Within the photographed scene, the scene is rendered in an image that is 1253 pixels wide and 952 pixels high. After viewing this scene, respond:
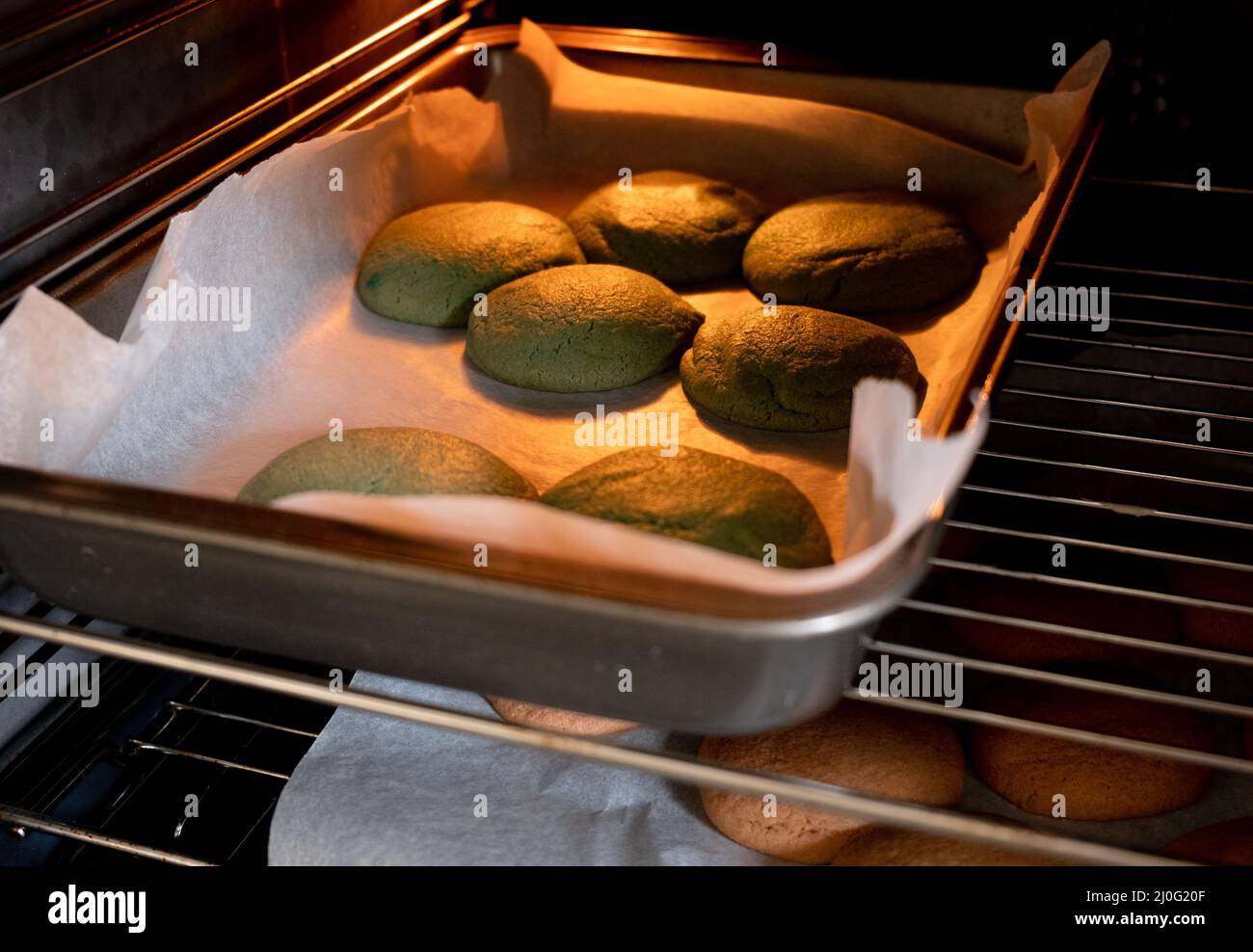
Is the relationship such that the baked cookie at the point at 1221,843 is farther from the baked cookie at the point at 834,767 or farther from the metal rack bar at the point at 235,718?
the metal rack bar at the point at 235,718

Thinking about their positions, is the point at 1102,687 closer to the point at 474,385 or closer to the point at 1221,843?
the point at 1221,843

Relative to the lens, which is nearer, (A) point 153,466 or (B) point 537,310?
(A) point 153,466

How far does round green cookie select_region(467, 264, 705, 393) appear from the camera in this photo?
113cm

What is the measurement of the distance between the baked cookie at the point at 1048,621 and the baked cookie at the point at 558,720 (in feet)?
1.05

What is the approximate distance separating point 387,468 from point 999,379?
1.51ft

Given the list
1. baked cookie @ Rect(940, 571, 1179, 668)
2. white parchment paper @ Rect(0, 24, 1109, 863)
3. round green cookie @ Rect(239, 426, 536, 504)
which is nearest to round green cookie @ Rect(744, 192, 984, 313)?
white parchment paper @ Rect(0, 24, 1109, 863)

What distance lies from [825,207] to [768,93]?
22cm

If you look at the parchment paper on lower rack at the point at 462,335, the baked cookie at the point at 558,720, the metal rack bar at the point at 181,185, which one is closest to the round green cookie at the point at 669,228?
the parchment paper on lower rack at the point at 462,335

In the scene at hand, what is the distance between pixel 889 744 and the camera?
852mm

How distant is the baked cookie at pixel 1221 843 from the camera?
0.76 metres

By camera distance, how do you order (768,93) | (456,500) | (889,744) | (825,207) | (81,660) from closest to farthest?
(456,500) → (889,744) → (81,660) → (825,207) → (768,93)
